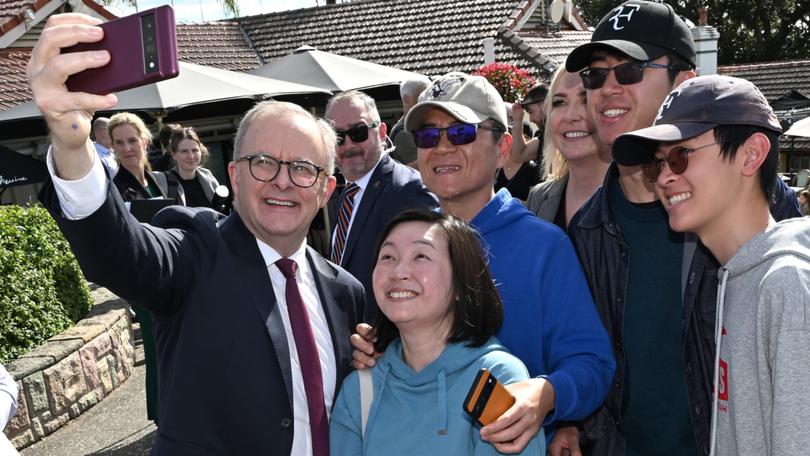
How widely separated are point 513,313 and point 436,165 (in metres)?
0.67

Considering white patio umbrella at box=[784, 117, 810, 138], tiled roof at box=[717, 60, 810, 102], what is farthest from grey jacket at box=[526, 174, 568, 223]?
tiled roof at box=[717, 60, 810, 102]

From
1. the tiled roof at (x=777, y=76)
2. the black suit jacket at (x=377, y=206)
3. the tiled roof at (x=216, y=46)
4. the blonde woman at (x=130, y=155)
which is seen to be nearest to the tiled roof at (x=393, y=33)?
the tiled roof at (x=216, y=46)

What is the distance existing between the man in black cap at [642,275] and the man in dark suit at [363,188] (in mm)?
1286

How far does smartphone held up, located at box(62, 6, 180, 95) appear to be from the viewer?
1586 millimetres

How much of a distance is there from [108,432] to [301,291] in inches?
148

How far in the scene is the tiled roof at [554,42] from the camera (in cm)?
1777

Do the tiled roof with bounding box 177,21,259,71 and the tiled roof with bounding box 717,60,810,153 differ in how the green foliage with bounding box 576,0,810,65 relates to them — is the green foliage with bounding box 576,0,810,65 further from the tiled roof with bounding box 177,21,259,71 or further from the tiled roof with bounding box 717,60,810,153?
the tiled roof with bounding box 177,21,259,71

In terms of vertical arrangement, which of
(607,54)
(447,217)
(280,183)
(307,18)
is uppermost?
(307,18)

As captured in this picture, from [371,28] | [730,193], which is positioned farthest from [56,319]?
[371,28]

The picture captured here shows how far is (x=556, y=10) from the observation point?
63.0 feet

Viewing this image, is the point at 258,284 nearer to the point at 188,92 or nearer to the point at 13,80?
the point at 188,92

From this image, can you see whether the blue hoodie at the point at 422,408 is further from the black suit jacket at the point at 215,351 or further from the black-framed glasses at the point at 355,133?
the black-framed glasses at the point at 355,133

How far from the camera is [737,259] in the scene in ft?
5.86

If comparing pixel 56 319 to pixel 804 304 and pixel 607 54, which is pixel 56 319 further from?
pixel 804 304
